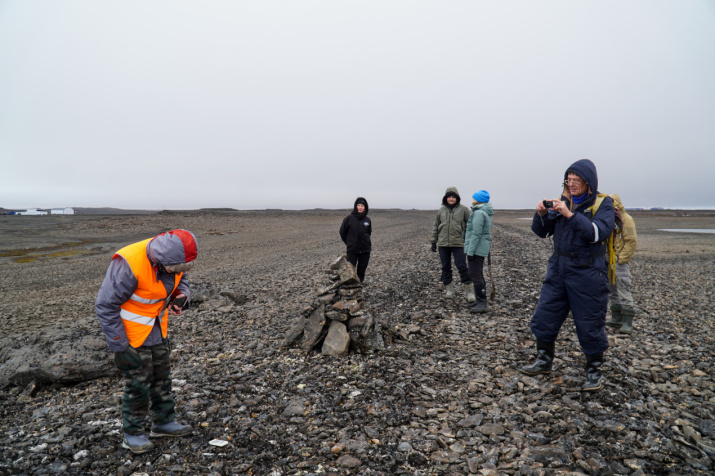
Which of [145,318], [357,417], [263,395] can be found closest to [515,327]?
[357,417]

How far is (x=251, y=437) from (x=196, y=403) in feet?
4.22

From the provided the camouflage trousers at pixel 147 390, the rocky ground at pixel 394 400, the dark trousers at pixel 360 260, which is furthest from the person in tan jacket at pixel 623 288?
the camouflage trousers at pixel 147 390

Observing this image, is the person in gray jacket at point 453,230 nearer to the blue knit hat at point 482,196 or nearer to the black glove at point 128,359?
the blue knit hat at point 482,196

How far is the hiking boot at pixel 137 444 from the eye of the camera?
4.24 m

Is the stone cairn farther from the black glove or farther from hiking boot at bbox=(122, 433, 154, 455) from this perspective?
A: the black glove

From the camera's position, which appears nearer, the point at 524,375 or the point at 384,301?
the point at 524,375

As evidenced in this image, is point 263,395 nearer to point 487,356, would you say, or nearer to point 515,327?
point 487,356

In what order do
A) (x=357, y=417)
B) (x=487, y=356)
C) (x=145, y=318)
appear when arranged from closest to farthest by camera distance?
(x=145, y=318), (x=357, y=417), (x=487, y=356)

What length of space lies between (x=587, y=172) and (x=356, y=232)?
20.2ft

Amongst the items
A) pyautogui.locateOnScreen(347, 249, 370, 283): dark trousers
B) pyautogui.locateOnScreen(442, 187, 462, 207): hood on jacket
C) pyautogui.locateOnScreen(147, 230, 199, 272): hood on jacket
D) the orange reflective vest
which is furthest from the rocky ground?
pyautogui.locateOnScreen(442, 187, 462, 207): hood on jacket

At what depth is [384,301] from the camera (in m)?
10.5

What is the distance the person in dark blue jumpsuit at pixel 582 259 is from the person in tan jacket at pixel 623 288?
321cm

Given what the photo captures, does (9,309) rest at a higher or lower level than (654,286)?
lower

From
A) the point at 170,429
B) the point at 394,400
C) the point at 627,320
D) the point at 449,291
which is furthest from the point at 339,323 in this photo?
the point at 627,320
